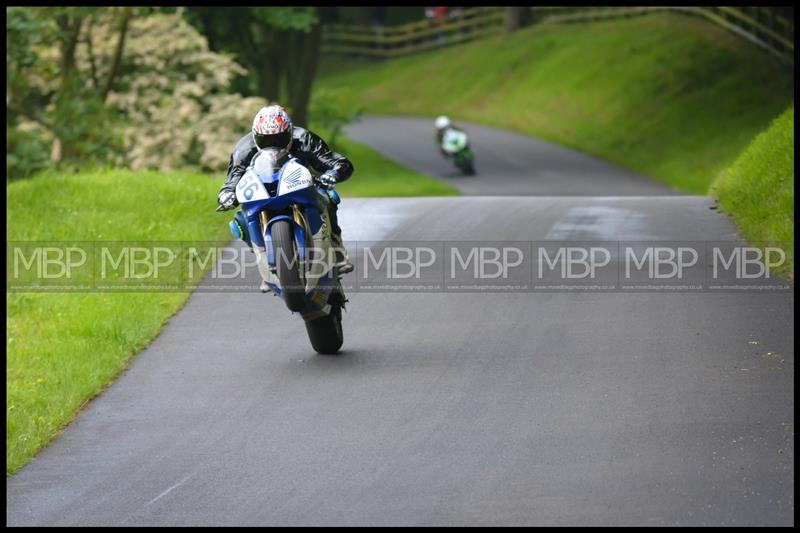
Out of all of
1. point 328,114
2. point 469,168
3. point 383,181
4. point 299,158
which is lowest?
point 299,158

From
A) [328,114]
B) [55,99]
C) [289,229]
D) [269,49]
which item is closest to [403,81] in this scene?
[328,114]

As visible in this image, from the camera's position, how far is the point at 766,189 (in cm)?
1723

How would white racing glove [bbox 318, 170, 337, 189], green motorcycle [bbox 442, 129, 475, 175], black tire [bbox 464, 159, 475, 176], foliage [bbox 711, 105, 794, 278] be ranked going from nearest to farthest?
1. white racing glove [bbox 318, 170, 337, 189]
2. foliage [bbox 711, 105, 794, 278]
3. green motorcycle [bbox 442, 129, 475, 175]
4. black tire [bbox 464, 159, 475, 176]

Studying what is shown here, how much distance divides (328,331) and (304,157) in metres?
1.39

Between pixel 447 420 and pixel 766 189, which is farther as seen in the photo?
pixel 766 189

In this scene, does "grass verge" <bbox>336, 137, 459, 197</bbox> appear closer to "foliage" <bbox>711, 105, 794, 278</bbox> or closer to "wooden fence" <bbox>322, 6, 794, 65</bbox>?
"foliage" <bbox>711, 105, 794, 278</bbox>

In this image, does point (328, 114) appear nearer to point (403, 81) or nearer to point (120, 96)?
point (120, 96)

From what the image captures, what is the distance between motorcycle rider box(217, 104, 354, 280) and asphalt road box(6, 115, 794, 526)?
1.15 meters

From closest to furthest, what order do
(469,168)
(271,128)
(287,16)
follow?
(271,128)
(287,16)
(469,168)

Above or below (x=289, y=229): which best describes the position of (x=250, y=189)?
above

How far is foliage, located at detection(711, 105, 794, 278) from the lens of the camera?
1540cm

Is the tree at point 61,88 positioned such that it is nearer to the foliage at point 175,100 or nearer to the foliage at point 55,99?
the foliage at point 55,99

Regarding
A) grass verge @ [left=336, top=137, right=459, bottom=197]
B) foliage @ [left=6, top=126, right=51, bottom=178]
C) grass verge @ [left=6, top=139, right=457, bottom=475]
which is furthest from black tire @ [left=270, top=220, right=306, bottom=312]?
grass verge @ [left=336, top=137, right=459, bottom=197]

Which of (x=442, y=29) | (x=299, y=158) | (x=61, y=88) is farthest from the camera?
(x=442, y=29)
